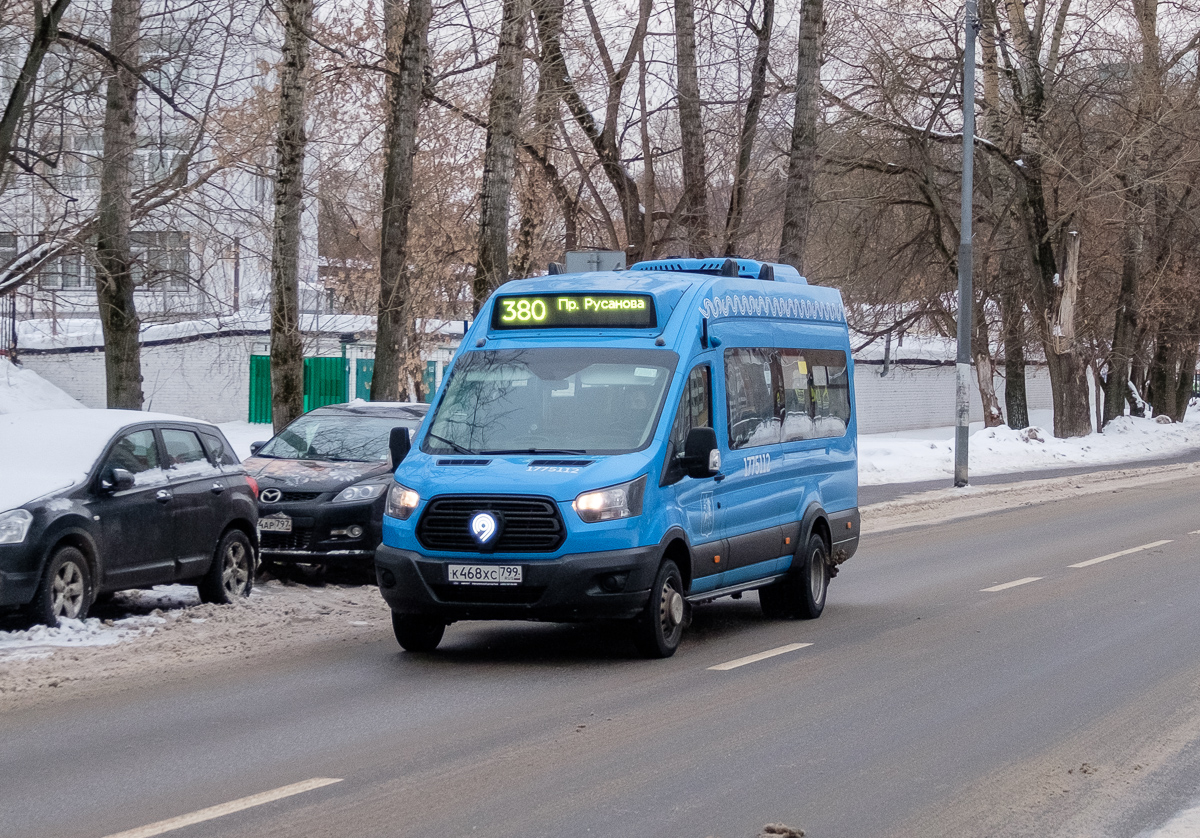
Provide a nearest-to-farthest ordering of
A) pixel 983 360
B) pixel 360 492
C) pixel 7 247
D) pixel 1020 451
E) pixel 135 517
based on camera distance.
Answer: pixel 135 517 → pixel 360 492 → pixel 7 247 → pixel 1020 451 → pixel 983 360

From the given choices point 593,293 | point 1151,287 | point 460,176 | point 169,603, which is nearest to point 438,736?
point 593,293

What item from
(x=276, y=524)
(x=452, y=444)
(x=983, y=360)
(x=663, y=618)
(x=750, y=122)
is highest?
(x=750, y=122)

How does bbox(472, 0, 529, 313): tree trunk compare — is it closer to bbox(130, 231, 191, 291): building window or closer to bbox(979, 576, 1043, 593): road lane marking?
bbox(130, 231, 191, 291): building window

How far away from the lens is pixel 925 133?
3297 centimetres

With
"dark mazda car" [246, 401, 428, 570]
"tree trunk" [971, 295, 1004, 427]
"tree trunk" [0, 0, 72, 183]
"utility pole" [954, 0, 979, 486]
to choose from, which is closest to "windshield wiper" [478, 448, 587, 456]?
"dark mazda car" [246, 401, 428, 570]

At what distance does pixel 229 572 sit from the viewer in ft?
41.3

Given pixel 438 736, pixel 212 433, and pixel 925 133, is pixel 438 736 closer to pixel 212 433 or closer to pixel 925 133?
pixel 212 433

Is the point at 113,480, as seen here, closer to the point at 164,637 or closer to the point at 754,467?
the point at 164,637

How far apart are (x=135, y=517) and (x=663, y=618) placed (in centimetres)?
412

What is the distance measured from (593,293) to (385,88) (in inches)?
562

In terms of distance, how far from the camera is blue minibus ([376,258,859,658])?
9.24 metres

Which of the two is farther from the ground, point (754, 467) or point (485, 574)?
point (754, 467)

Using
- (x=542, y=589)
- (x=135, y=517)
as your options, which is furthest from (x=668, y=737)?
(x=135, y=517)

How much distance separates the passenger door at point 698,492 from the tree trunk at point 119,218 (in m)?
9.30
